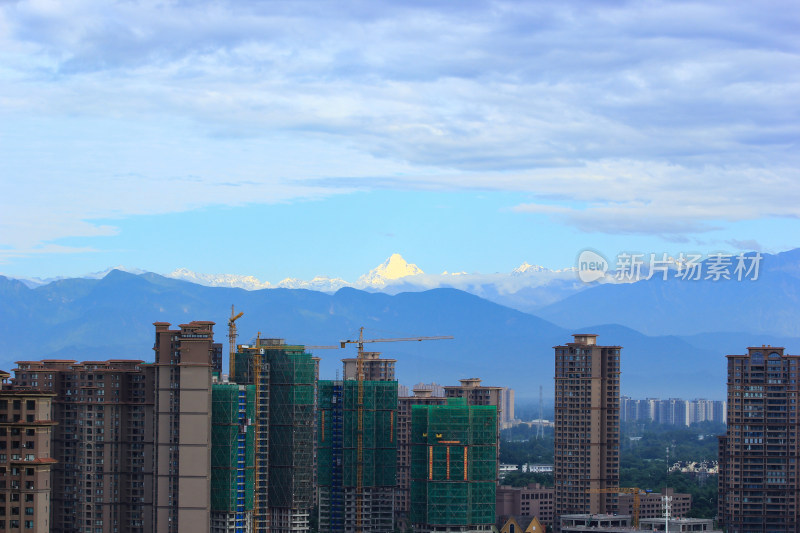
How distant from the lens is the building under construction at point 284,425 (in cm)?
5744

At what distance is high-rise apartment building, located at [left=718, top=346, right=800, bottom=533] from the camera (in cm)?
6506

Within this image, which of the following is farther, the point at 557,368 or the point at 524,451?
the point at 524,451

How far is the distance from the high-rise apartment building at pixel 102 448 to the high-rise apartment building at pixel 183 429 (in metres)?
1.91

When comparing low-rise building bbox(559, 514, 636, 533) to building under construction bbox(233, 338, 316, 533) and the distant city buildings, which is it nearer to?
building under construction bbox(233, 338, 316, 533)

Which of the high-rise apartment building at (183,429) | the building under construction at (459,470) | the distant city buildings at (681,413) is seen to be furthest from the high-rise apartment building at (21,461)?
the distant city buildings at (681,413)

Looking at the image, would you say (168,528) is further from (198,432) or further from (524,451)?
(524,451)

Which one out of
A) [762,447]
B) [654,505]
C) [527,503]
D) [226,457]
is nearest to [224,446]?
[226,457]

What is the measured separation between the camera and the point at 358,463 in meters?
62.3

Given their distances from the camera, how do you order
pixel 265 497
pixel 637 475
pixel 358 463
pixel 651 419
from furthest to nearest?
1. pixel 651 419
2. pixel 637 475
3. pixel 358 463
4. pixel 265 497

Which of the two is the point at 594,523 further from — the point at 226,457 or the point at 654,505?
the point at 226,457

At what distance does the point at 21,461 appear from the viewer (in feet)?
116

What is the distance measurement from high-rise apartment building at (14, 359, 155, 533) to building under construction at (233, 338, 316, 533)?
217 inches

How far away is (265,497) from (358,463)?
679 cm

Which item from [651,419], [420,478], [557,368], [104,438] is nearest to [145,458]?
[104,438]
